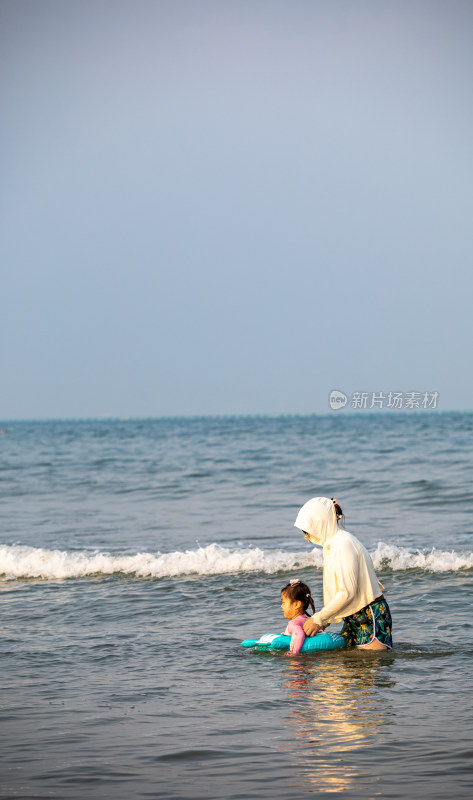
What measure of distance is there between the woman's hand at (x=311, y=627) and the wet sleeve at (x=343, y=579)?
193 millimetres

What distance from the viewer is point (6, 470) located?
33188 mm

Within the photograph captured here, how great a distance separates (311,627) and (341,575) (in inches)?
23.1

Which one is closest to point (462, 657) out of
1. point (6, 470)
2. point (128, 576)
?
point (128, 576)

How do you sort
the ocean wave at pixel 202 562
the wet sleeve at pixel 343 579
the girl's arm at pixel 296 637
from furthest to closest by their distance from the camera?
1. the ocean wave at pixel 202 562
2. the girl's arm at pixel 296 637
3. the wet sleeve at pixel 343 579

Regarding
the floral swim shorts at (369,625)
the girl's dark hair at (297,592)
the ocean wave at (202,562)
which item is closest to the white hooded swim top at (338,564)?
the floral swim shorts at (369,625)

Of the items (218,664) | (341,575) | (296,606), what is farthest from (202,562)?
→ (341,575)

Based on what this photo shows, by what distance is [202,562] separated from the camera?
1242 centimetres

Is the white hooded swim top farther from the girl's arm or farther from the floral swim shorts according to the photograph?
the girl's arm

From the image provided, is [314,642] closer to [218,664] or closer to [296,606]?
[296,606]

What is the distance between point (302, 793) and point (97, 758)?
1.34m

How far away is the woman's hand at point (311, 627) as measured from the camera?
7054 mm

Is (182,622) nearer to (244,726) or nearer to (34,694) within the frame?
(34,694)

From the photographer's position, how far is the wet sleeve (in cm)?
679

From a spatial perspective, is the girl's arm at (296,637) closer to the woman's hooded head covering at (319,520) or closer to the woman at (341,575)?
the woman at (341,575)
